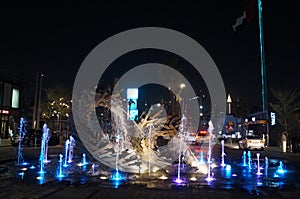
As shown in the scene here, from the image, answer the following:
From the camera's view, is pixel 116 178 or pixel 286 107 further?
pixel 286 107

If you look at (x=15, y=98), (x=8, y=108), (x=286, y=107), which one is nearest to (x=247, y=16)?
(x=286, y=107)

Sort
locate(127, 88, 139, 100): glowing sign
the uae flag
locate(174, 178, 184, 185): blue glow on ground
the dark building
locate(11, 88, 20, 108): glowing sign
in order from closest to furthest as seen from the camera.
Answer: locate(174, 178, 184, 185): blue glow on ground → the uae flag → the dark building → locate(11, 88, 20, 108): glowing sign → locate(127, 88, 139, 100): glowing sign

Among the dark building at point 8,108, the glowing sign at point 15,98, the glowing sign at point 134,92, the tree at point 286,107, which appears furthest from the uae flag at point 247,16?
the glowing sign at point 134,92

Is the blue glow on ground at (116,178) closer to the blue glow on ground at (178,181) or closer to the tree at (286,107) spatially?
the blue glow on ground at (178,181)

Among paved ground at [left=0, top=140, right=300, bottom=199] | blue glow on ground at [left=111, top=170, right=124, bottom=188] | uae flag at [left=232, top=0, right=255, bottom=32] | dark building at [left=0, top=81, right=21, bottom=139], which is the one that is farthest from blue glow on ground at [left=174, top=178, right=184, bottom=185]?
dark building at [left=0, top=81, right=21, bottom=139]

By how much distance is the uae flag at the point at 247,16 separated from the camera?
102 feet

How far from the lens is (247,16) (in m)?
31.5

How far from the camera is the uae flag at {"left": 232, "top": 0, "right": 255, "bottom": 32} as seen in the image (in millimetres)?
31230

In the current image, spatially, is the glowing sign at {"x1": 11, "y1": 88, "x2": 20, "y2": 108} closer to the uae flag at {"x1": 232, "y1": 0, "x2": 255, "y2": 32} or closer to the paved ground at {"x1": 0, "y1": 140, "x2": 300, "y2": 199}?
the uae flag at {"x1": 232, "y1": 0, "x2": 255, "y2": 32}

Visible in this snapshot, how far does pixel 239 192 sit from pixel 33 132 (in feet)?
85.3

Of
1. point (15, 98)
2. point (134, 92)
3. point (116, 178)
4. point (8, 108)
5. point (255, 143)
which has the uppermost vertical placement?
point (134, 92)

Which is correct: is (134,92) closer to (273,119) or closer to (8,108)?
(8,108)

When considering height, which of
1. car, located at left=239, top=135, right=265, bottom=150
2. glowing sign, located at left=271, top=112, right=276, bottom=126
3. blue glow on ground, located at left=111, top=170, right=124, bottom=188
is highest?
glowing sign, located at left=271, top=112, right=276, bottom=126

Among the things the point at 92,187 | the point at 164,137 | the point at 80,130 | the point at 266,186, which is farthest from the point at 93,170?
the point at 266,186
